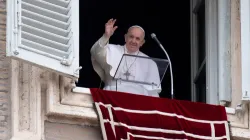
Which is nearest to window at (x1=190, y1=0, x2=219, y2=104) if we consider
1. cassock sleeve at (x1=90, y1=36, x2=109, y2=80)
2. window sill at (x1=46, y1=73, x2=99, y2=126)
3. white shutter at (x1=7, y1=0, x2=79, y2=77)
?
cassock sleeve at (x1=90, y1=36, x2=109, y2=80)

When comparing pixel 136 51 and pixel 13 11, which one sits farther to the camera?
pixel 136 51

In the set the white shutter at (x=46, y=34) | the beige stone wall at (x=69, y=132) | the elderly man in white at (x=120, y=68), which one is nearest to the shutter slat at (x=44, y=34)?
the white shutter at (x=46, y=34)

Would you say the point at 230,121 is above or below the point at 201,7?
below

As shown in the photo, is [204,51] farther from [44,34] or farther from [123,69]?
[44,34]

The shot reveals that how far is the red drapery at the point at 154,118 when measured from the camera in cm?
1195

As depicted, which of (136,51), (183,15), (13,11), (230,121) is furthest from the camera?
(183,15)

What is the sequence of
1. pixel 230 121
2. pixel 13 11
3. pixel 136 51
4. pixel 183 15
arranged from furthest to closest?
pixel 183 15 → pixel 136 51 → pixel 230 121 → pixel 13 11

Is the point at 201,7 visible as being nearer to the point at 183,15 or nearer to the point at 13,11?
the point at 183,15

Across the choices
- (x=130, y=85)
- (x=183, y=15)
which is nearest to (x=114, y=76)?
(x=130, y=85)

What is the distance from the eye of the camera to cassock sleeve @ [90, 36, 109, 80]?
12.7m

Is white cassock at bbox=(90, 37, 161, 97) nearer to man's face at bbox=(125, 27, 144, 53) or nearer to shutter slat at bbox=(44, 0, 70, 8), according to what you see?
man's face at bbox=(125, 27, 144, 53)

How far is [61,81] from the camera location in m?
12.0

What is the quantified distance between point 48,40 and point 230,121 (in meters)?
1.54

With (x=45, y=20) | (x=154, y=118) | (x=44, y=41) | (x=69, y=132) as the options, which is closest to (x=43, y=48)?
(x=44, y=41)
